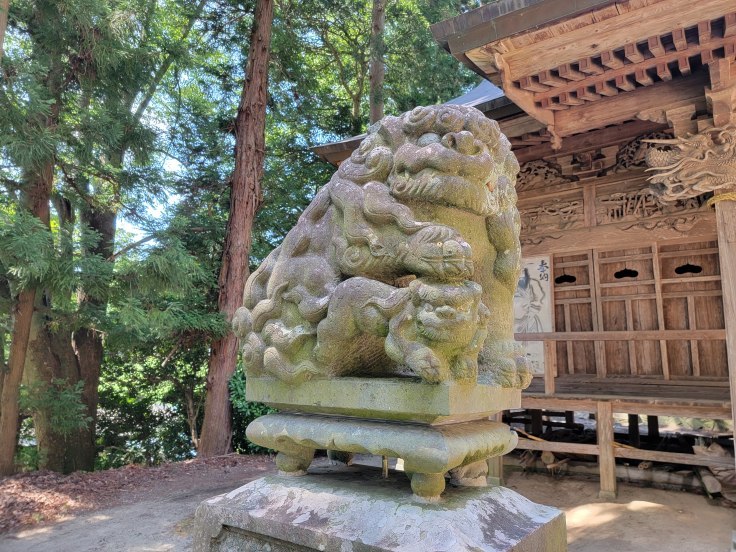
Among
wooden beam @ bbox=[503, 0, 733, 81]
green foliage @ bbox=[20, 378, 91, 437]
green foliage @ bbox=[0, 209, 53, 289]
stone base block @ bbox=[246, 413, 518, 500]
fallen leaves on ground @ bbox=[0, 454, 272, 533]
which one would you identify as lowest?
fallen leaves on ground @ bbox=[0, 454, 272, 533]

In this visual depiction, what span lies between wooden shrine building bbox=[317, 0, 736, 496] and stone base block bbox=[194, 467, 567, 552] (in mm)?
2985

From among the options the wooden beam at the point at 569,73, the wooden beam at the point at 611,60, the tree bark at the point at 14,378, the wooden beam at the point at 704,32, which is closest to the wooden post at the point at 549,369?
the wooden beam at the point at 569,73

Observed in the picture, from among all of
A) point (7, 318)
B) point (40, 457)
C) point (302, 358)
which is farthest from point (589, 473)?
point (7, 318)

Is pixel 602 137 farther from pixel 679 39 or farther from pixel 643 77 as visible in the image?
pixel 679 39

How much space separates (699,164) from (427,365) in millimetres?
3583

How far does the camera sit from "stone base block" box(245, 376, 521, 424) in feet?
4.84

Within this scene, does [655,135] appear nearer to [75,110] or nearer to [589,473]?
[589,473]

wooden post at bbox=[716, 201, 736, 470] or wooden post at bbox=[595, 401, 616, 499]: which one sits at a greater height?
wooden post at bbox=[716, 201, 736, 470]

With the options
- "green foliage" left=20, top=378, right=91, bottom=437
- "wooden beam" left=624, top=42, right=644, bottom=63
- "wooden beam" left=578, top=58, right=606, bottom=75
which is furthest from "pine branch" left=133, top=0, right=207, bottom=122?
"wooden beam" left=624, top=42, right=644, bottom=63

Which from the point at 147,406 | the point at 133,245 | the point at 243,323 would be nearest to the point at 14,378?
the point at 133,245

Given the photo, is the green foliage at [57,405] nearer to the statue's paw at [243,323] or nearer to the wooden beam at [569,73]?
the statue's paw at [243,323]

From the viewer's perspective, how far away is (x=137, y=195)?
6.80 m

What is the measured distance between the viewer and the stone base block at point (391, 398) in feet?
4.84

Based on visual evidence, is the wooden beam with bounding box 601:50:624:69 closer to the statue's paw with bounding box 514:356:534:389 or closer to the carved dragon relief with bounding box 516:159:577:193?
the carved dragon relief with bounding box 516:159:577:193
